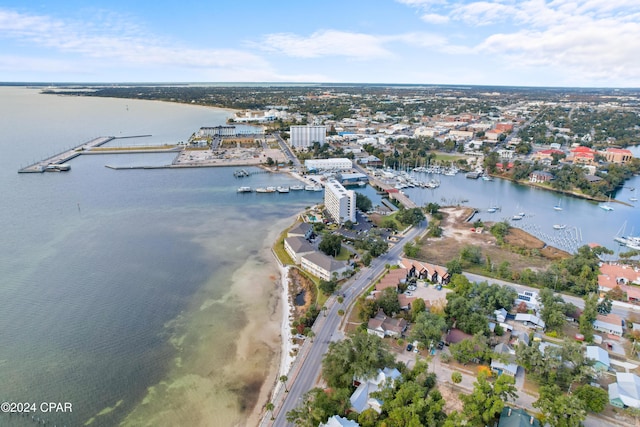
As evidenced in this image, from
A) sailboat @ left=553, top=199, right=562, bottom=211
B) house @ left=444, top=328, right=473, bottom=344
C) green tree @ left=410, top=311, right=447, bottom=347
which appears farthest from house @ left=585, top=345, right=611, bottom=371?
sailboat @ left=553, top=199, right=562, bottom=211

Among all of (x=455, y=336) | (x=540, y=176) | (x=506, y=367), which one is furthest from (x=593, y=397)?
(x=540, y=176)

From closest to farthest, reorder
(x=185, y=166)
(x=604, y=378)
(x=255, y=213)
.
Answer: (x=604, y=378) → (x=255, y=213) → (x=185, y=166)

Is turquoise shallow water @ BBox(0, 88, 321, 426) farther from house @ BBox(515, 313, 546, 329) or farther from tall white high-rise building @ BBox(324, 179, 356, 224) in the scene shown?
house @ BBox(515, 313, 546, 329)

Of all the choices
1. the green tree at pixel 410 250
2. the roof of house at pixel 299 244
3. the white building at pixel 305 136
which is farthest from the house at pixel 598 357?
the white building at pixel 305 136

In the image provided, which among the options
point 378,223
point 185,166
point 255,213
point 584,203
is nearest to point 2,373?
point 255,213

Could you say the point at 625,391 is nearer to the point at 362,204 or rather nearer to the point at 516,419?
the point at 516,419

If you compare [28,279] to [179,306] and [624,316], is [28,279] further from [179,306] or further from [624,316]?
[624,316]

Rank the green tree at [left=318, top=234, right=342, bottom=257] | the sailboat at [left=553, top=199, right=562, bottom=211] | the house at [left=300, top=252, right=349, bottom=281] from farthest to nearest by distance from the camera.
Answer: the sailboat at [left=553, top=199, right=562, bottom=211] → the green tree at [left=318, top=234, right=342, bottom=257] → the house at [left=300, top=252, right=349, bottom=281]
